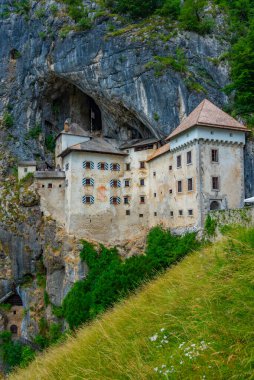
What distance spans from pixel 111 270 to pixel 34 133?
22106mm

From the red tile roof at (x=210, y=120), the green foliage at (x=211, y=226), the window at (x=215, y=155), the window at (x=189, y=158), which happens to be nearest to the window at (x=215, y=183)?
the window at (x=215, y=155)

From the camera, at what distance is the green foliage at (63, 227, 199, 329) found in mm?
25094

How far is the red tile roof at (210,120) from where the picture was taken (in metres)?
26.4

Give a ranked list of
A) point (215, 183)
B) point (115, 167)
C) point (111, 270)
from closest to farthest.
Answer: point (215, 183)
point (111, 270)
point (115, 167)

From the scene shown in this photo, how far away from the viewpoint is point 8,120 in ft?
136

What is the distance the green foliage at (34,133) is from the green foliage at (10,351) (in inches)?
881

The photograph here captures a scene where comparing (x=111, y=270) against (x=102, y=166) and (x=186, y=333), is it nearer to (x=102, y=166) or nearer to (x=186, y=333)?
(x=102, y=166)

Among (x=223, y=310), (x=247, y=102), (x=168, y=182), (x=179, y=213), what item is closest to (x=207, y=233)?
(x=179, y=213)

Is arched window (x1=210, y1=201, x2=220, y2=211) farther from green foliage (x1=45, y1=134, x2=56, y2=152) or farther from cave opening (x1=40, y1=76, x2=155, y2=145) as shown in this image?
green foliage (x1=45, y1=134, x2=56, y2=152)

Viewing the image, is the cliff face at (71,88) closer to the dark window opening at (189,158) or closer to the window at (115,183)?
the dark window opening at (189,158)

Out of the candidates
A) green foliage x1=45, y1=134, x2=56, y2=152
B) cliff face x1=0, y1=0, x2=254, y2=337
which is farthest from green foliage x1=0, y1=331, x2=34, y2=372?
green foliage x1=45, y1=134, x2=56, y2=152

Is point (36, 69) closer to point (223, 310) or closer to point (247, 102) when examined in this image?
point (247, 102)

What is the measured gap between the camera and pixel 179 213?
2872 centimetres

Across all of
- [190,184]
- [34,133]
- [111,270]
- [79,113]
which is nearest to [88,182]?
[111,270]
